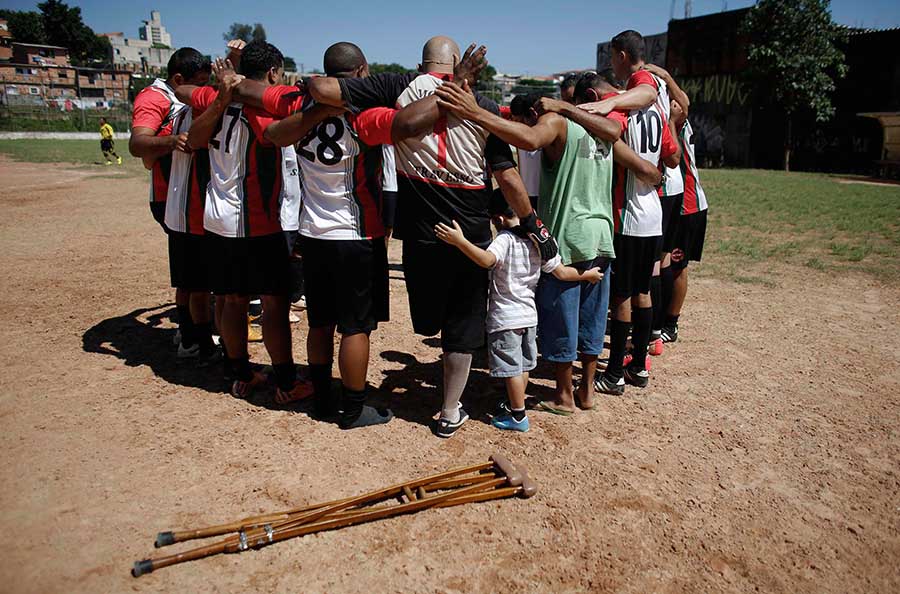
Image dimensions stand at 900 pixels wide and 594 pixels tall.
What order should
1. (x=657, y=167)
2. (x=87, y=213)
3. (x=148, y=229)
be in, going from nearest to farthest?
1. (x=657, y=167)
2. (x=148, y=229)
3. (x=87, y=213)

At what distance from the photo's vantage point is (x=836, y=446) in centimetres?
416

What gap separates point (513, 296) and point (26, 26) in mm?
100589

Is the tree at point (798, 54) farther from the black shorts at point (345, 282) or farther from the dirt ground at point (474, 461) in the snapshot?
the black shorts at point (345, 282)

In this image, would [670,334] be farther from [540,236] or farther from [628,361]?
[540,236]

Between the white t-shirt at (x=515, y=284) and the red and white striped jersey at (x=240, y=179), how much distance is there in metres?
1.70

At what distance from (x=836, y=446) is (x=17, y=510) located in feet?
16.7

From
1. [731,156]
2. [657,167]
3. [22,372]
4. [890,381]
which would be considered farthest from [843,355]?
[731,156]

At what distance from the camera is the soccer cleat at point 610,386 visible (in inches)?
196

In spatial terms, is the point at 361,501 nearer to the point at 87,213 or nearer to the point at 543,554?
the point at 543,554

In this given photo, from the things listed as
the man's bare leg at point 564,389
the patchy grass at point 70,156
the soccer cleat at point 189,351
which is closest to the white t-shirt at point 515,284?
the man's bare leg at point 564,389

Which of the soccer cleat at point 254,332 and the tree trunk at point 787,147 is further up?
the tree trunk at point 787,147

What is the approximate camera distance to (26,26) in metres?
79.4

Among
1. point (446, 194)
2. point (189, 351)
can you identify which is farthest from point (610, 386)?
point (189, 351)

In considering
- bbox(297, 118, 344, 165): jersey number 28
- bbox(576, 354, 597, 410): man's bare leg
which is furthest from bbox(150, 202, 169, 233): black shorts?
bbox(576, 354, 597, 410): man's bare leg
